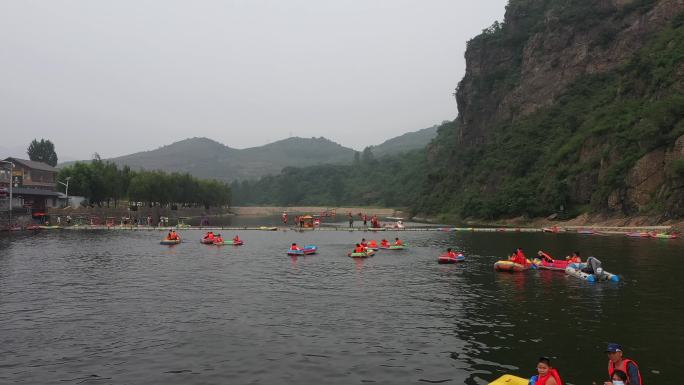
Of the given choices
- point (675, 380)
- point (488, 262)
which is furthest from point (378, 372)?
point (488, 262)

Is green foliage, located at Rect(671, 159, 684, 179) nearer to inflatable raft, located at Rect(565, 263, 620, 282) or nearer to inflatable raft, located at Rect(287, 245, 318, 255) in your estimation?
inflatable raft, located at Rect(565, 263, 620, 282)

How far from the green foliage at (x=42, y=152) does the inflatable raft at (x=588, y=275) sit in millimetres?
196458

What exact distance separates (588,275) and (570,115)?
95.6 metres

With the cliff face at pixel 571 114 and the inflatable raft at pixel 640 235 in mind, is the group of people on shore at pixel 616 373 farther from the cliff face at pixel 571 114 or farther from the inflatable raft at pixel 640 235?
the cliff face at pixel 571 114

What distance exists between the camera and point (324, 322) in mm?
26234

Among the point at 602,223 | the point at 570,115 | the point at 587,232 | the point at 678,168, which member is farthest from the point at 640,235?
the point at 570,115

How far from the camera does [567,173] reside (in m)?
107

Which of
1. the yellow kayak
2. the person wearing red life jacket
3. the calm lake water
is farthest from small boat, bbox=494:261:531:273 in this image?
the person wearing red life jacket

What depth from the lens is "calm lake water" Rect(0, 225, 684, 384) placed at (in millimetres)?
19312

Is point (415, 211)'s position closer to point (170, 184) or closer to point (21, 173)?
point (170, 184)

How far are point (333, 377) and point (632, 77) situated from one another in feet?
359

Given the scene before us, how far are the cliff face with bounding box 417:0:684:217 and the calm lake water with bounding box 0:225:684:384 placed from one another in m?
42.0

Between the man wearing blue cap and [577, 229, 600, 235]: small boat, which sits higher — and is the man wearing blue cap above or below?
below

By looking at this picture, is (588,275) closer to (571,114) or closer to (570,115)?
(570,115)
